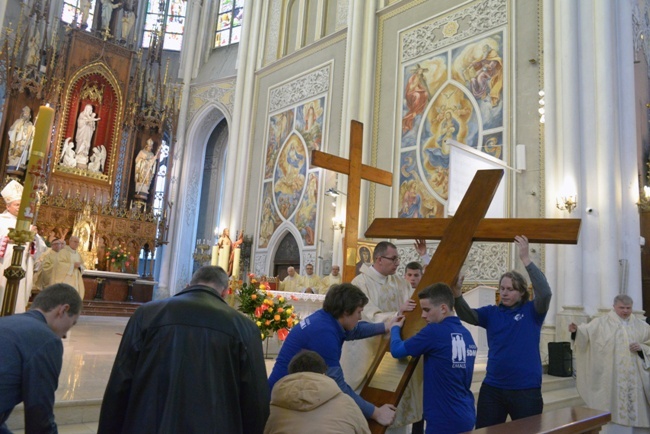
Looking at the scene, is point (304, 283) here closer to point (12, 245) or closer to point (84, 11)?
point (12, 245)

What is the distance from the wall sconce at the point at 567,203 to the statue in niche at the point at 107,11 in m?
15.6

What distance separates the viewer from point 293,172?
1565cm

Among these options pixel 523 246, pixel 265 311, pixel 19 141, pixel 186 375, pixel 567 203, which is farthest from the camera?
pixel 19 141

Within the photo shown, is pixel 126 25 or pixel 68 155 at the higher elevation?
pixel 126 25

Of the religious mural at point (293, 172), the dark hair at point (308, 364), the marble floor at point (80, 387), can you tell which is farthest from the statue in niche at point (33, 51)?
the dark hair at point (308, 364)

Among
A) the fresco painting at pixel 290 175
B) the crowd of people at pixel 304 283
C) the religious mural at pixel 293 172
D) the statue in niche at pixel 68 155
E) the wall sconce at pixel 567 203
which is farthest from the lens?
the statue in niche at pixel 68 155

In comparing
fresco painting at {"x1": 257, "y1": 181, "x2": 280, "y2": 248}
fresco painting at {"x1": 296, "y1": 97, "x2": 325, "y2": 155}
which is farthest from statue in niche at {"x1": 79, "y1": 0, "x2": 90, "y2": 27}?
fresco painting at {"x1": 257, "y1": 181, "x2": 280, "y2": 248}

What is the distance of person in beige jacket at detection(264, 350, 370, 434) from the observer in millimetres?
2053

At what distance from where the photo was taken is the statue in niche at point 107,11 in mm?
18167

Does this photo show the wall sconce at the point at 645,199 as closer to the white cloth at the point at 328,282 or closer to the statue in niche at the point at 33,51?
the white cloth at the point at 328,282

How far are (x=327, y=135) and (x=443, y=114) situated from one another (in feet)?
12.9

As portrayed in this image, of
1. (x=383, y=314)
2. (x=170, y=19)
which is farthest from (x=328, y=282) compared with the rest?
(x=170, y=19)

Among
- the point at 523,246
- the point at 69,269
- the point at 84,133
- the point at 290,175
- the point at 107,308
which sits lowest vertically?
the point at 107,308

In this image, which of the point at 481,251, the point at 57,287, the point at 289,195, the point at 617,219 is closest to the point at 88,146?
the point at 289,195
